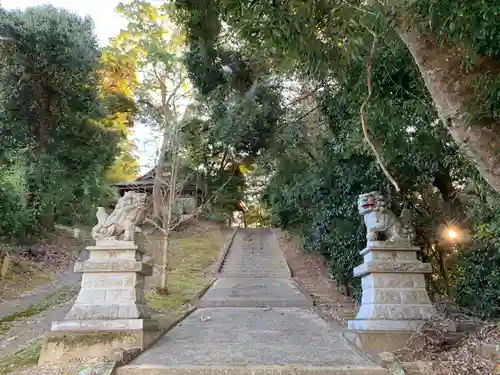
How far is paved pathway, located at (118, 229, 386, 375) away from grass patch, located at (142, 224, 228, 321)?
550 millimetres

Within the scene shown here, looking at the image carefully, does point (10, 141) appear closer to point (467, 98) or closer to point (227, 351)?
point (227, 351)

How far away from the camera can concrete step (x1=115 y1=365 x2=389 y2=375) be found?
4.24 meters

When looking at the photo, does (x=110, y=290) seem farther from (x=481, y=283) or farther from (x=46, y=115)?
(x=46, y=115)

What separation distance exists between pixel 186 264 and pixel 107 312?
10335 millimetres

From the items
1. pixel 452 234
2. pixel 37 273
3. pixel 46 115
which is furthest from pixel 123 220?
pixel 46 115

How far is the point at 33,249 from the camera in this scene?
1381 centimetres

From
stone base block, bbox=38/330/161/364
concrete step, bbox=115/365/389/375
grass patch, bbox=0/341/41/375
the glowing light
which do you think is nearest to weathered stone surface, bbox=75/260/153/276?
stone base block, bbox=38/330/161/364

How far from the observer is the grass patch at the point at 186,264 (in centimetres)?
957

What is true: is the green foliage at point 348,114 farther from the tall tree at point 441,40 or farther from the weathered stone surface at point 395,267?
the weathered stone surface at point 395,267

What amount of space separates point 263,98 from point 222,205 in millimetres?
12211

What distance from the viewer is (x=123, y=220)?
5691mm

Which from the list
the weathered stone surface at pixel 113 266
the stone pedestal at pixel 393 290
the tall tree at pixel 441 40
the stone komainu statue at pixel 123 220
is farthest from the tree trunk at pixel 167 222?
→ the tall tree at pixel 441 40

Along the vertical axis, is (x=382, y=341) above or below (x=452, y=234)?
below

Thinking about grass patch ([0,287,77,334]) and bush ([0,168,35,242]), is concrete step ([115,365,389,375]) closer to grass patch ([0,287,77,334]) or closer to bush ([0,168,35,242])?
grass patch ([0,287,77,334])
